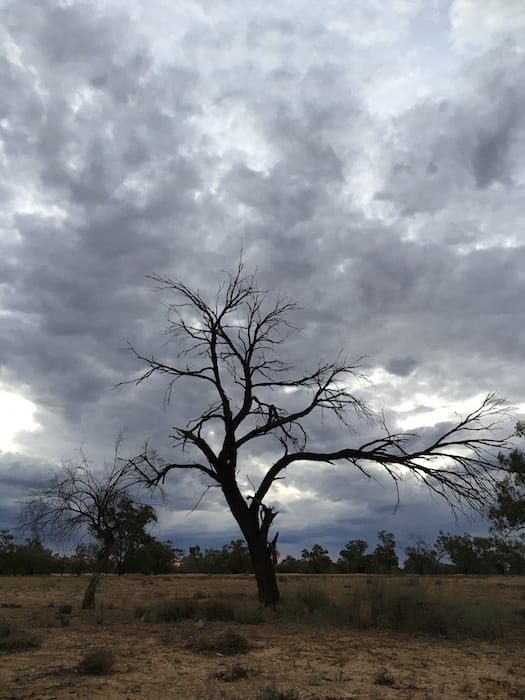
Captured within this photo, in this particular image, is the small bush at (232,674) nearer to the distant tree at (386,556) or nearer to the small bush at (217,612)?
the small bush at (217,612)

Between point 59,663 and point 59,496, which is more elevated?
point 59,496

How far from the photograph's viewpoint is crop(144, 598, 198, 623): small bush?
15008mm

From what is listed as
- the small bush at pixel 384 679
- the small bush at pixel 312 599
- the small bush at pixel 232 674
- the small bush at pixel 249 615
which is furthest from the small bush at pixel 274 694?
the small bush at pixel 312 599

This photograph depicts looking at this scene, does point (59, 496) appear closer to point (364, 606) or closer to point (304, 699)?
point (364, 606)

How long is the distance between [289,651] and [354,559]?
5118 centimetres

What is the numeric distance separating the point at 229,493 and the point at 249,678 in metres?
8.83

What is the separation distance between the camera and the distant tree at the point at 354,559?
58.1 m

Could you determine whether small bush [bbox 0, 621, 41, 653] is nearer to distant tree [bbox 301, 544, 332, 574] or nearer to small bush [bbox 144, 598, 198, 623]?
small bush [bbox 144, 598, 198, 623]

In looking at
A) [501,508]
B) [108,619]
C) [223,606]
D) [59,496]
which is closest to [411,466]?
[223,606]

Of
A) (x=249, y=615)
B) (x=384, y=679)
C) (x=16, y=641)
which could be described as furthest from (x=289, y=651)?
(x=16, y=641)

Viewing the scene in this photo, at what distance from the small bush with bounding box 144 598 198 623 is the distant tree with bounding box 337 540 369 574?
4540 cm

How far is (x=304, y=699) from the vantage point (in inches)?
288

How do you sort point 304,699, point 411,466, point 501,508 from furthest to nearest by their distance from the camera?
point 501,508
point 411,466
point 304,699

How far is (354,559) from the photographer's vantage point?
193 feet
